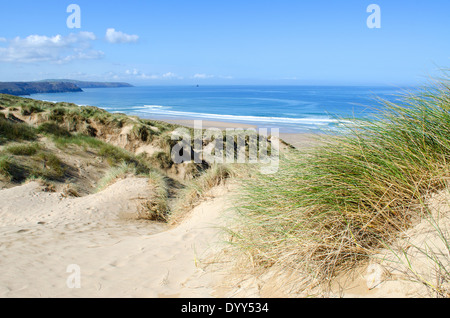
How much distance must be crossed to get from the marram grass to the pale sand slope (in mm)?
882

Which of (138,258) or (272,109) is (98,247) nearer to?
(138,258)

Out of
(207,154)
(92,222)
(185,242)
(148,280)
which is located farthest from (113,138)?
(148,280)

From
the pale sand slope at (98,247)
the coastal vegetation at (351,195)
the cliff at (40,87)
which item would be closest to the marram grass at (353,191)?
the coastal vegetation at (351,195)

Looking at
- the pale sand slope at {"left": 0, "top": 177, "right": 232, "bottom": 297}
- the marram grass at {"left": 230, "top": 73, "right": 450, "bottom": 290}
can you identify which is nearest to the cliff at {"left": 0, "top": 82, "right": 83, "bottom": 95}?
the pale sand slope at {"left": 0, "top": 177, "right": 232, "bottom": 297}

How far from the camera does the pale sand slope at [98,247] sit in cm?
367

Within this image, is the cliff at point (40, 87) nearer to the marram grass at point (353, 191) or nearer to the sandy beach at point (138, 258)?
the sandy beach at point (138, 258)

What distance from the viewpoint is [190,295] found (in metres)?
3.34

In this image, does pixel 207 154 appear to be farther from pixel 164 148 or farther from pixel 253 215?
pixel 253 215

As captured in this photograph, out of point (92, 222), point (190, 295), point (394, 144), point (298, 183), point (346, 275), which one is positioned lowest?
point (92, 222)

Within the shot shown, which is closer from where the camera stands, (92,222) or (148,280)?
(148,280)

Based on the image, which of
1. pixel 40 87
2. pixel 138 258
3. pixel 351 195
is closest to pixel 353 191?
pixel 351 195

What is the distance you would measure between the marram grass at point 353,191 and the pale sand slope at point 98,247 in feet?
2.89

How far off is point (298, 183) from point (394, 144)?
1.02 meters

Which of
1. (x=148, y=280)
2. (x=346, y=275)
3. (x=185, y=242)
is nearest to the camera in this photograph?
(x=346, y=275)
